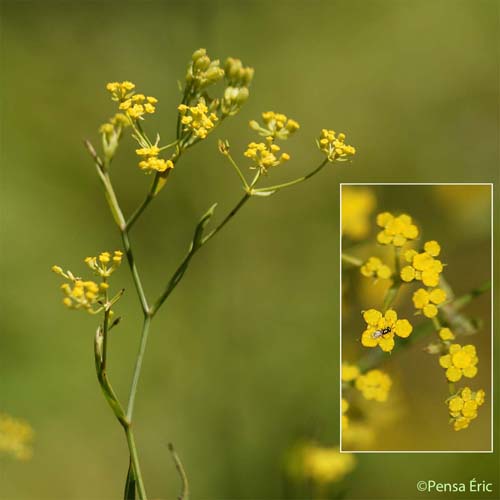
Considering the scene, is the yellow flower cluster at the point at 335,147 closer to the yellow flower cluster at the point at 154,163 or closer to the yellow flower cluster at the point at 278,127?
the yellow flower cluster at the point at 278,127

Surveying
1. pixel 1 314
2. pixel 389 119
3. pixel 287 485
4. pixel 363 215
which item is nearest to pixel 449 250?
pixel 363 215

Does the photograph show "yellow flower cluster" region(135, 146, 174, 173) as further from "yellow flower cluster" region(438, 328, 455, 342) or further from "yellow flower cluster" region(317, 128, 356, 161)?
"yellow flower cluster" region(438, 328, 455, 342)

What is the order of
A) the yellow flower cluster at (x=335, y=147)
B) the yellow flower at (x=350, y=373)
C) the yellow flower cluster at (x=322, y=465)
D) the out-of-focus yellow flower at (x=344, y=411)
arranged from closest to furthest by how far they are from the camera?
1. the yellow flower cluster at (x=335, y=147)
2. the yellow flower at (x=350, y=373)
3. the out-of-focus yellow flower at (x=344, y=411)
4. the yellow flower cluster at (x=322, y=465)

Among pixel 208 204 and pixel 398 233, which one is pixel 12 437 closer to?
pixel 398 233

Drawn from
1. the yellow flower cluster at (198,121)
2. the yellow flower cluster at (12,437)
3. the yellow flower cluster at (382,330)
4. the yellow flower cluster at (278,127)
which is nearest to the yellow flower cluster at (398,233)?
the yellow flower cluster at (382,330)

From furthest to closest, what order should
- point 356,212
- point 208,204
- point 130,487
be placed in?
point 208,204 < point 356,212 < point 130,487

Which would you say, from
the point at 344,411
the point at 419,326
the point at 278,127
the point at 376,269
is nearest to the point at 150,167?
the point at 278,127
